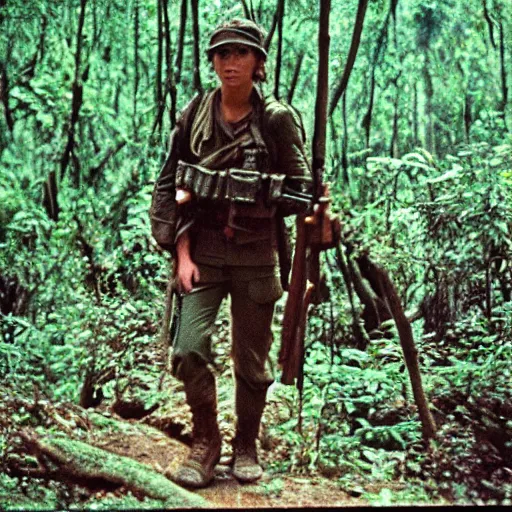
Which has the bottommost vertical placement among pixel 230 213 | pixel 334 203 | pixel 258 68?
pixel 230 213

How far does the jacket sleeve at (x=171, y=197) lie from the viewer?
271 centimetres

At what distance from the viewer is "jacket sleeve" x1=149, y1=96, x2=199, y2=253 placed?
2.71 meters

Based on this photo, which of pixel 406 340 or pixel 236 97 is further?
pixel 406 340

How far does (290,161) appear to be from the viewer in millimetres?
2713

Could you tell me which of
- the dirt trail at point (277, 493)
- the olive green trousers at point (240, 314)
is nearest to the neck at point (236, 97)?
the olive green trousers at point (240, 314)

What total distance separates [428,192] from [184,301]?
3.70 ft

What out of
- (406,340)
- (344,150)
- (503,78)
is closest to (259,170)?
(344,150)

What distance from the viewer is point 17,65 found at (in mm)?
3168

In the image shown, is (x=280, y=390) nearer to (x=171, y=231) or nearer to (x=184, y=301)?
(x=184, y=301)

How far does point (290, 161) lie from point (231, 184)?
0.22m

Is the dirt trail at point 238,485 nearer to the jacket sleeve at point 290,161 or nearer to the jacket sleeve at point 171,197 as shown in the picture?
the jacket sleeve at point 171,197

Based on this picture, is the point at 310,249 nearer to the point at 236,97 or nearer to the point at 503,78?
the point at 236,97

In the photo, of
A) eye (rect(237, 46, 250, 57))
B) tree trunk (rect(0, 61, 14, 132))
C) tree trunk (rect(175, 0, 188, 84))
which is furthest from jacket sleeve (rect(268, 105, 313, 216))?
tree trunk (rect(0, 61, 14, 132))

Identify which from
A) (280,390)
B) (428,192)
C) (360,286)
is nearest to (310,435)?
(280,390)
